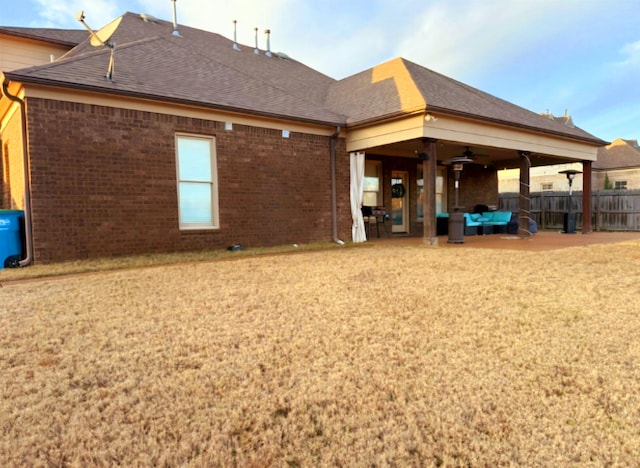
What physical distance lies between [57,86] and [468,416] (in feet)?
26.0

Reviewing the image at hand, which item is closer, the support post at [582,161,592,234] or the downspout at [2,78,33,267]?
the downspout at [2,78,33,267]

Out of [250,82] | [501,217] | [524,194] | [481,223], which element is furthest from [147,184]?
[501,217]

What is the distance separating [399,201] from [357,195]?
3.62m

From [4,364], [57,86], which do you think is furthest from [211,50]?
[4,364]

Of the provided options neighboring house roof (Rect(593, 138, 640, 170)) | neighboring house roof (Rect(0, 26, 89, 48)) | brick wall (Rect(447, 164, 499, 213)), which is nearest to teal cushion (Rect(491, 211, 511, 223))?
brick wall (Rect(447, 164, 499, 213))

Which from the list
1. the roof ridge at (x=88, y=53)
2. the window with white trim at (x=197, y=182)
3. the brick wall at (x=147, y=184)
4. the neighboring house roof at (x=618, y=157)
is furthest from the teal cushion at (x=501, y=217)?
the neighboring house roof at (x=618, y=157)

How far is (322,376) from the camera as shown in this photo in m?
2.49

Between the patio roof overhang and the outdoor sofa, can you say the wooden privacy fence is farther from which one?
the patio roof overhang

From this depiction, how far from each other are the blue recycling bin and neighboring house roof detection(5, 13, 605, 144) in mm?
2323

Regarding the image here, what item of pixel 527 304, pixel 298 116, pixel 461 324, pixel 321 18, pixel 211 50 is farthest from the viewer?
pixel 321 18

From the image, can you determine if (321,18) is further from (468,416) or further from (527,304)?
(468,416)

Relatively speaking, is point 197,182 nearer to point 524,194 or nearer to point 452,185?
point 524,194

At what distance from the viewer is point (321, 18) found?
14.0 metres

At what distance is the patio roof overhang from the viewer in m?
9.45
